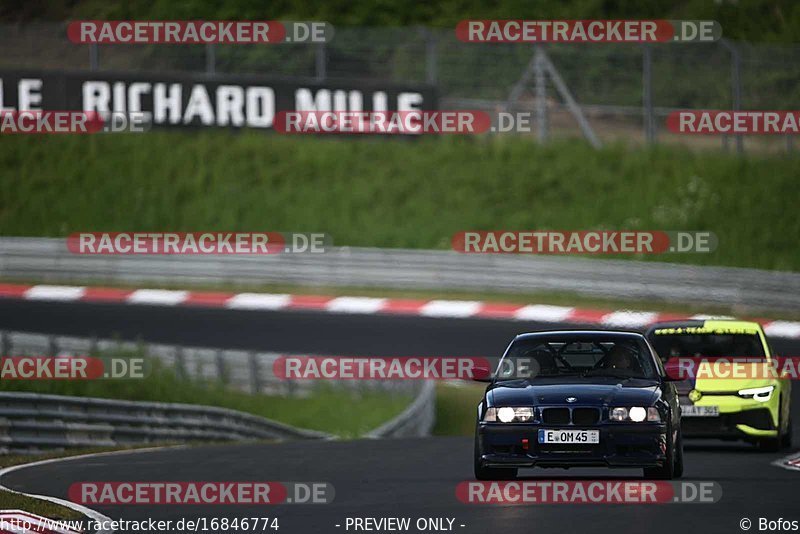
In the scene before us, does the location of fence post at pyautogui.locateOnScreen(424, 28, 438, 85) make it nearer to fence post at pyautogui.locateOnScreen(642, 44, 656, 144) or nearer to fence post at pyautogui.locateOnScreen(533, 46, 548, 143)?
fence post at pyautogui.locateOnScreen(533, 46, 548, 143)

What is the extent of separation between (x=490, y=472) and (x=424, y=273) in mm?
22077

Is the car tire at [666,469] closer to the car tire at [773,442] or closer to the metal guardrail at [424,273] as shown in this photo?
the car tire at [773,442]

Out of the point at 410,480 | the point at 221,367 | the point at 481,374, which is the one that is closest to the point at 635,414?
the point at 481,374

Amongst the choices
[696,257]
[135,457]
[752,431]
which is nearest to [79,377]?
[135,457]

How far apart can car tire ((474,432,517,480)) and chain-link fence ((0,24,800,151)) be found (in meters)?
25.6

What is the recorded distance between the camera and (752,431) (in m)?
17.1

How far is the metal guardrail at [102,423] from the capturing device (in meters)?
18.4

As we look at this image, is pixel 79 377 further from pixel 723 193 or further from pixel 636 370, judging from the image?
pixel 723 193

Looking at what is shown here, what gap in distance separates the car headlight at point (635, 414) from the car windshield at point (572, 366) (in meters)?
0.82

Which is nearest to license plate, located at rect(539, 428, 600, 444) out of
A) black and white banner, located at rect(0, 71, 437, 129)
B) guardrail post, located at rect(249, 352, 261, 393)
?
guardrail post, located at rect(249, 352, 261, 393)

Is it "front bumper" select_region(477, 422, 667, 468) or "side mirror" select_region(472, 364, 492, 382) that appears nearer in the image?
"front bumper" select_region(477, 422, 667, 468)

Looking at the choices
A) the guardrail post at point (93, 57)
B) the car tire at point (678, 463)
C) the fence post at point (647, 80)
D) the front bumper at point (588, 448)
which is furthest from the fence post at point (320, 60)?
the front bumper at point (588, 448)

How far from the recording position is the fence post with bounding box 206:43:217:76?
3984 centimetres

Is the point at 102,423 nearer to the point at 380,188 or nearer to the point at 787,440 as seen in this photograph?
the point at 787,440
